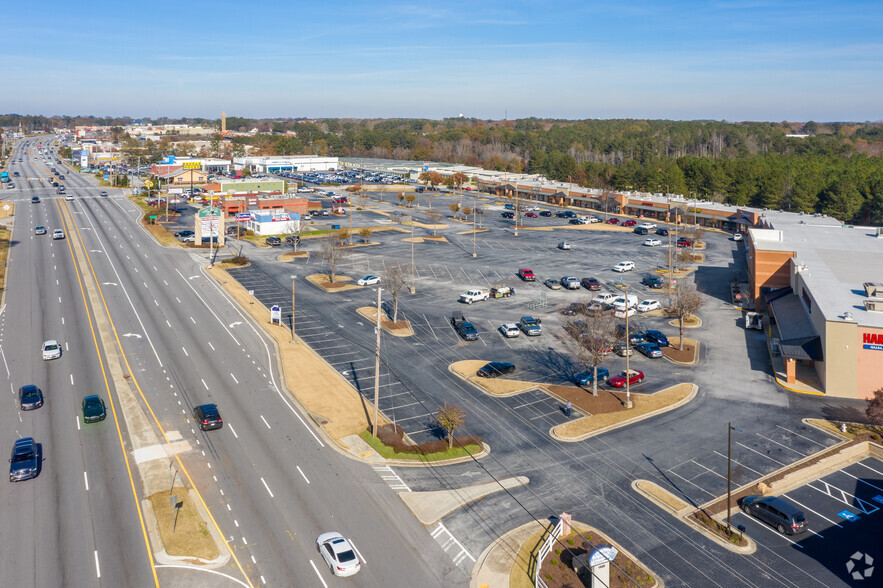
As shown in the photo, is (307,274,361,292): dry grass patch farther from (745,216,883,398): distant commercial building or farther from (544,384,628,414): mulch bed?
(745,216,883,398): distant commercial building

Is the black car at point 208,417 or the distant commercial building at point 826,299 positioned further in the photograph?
the distant commercial building at point 826,299

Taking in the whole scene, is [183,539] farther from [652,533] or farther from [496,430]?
[652,533]

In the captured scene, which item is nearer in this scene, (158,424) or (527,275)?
(158,424)

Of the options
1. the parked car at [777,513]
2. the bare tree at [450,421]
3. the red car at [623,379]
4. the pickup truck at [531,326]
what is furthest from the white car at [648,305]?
the parked car at [777,513]

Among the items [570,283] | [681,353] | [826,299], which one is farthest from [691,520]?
[570,283]

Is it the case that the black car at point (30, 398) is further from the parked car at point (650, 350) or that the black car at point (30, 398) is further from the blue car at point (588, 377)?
the parked car at point (650, 350)

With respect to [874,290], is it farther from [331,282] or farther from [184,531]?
[331,282]
